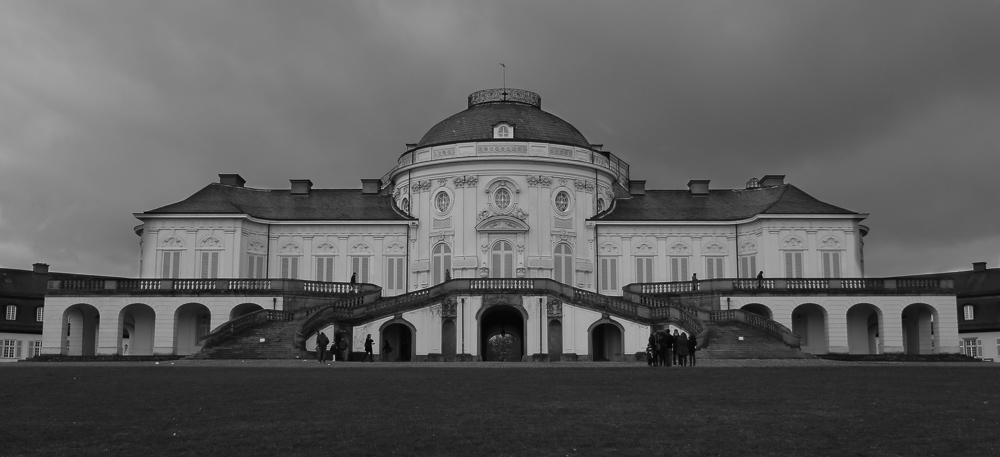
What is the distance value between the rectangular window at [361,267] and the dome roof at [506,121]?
7762mm

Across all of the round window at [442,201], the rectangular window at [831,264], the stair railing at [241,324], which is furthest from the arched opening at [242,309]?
the rectangular window at [831,264]

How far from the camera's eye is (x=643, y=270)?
66.8 metres

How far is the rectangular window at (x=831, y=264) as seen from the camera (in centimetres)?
6475

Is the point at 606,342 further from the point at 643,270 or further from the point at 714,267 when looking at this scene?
the point at 714,267

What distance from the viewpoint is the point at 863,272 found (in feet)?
223

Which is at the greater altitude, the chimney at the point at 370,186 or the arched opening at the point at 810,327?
the chimney at the point at 370,186

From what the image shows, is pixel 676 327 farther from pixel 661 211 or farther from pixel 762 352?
pixel 661 211

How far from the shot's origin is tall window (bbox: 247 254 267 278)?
65.9 metres

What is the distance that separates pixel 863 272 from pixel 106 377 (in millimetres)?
Answer: 50576

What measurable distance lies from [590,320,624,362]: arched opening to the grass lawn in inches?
1035

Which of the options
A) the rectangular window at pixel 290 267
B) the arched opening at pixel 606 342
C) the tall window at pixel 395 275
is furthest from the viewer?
the rectangular window at pixel 290 267

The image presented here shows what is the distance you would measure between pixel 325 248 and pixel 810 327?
29.3 m

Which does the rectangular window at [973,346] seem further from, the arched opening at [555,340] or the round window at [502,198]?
the arched opening at [555,340]

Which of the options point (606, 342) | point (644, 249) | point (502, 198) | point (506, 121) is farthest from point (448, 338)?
point (644, 249)
